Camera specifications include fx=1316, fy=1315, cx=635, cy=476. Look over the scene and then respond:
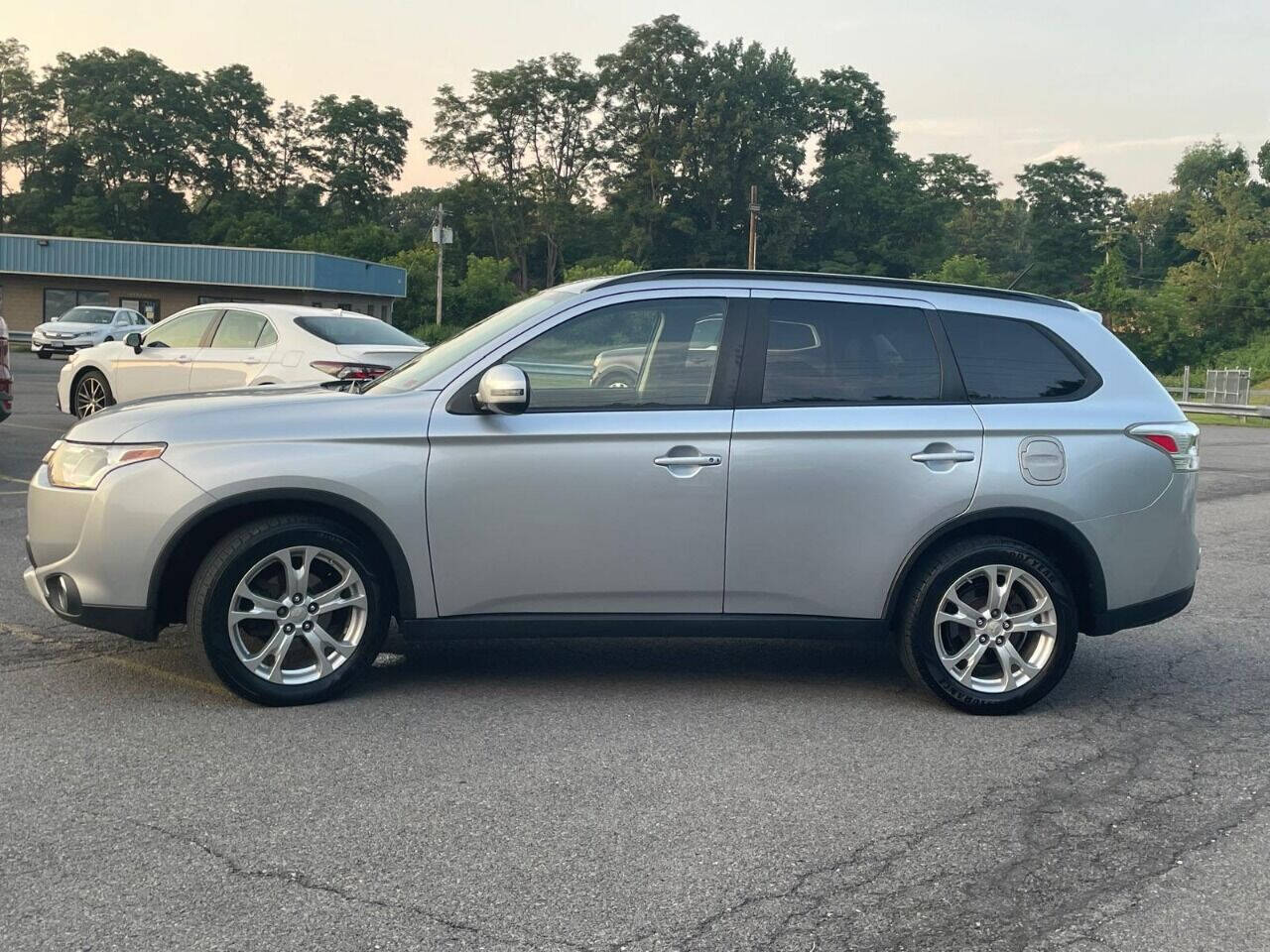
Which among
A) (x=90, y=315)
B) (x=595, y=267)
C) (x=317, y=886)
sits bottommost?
(x=317, y=886)

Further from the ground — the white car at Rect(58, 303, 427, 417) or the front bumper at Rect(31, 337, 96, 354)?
the white car at Rect(58, 303, 427, 417)

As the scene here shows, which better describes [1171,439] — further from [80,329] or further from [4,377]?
[80,329]

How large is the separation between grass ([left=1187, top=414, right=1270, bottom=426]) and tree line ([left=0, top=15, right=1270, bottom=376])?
42.8m

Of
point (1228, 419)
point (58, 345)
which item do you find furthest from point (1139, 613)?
point (58, 345)

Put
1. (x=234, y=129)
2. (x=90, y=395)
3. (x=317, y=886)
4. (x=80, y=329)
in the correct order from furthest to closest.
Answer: (x=234, y=129) < (x=80, y=329) < (x=90, y=395) < (x=317, y=886)

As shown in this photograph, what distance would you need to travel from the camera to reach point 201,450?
5.18 metres

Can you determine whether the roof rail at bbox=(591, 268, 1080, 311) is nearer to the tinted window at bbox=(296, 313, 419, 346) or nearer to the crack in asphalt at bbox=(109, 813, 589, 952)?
the crack in asphalt at bbox=(109, 813, 589, 952)

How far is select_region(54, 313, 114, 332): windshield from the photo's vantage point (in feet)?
129

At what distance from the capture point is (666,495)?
17.5 ft

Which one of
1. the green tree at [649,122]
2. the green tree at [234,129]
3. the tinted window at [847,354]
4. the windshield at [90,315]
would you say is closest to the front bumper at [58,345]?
the windshield at [90,315]

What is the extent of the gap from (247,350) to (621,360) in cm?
874

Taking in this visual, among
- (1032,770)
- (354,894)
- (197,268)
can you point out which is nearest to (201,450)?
(354,894)

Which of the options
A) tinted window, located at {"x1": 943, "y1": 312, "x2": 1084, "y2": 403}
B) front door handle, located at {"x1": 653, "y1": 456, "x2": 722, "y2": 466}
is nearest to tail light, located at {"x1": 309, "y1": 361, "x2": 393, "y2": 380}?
front door handle, located at {"x1": 653, "y1": 456, "x2": 722, "y2": 466}

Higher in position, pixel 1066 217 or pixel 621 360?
pixel 1066 217
